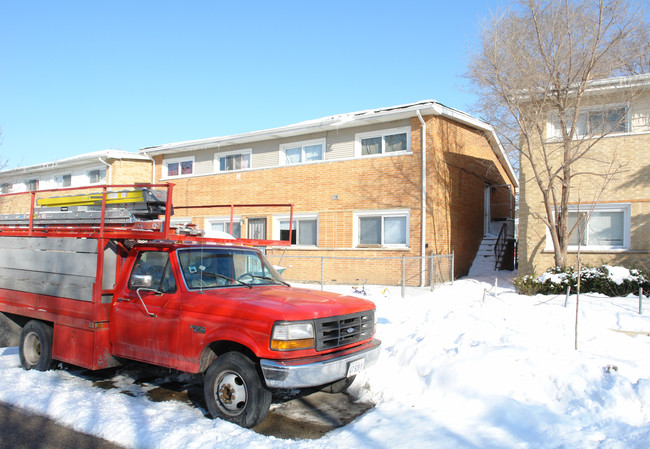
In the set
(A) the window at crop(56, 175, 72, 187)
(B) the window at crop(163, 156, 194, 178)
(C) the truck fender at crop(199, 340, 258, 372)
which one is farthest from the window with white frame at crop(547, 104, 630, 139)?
(A) the window at crop(56, 175, 72, 187)

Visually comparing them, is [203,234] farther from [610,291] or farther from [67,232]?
[610,291]

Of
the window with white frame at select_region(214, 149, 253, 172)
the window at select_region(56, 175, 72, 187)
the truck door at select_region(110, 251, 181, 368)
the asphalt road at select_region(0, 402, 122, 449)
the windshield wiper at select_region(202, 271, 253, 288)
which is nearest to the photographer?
the asphalt road at select_region(0, 402, 122, 449)

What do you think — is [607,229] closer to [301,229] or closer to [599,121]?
[599,121]

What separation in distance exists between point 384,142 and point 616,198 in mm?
6899

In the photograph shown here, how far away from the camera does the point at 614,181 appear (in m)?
13.3

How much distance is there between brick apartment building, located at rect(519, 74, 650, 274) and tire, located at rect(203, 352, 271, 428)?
11.5 m

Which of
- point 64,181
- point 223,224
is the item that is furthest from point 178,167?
point 64,181

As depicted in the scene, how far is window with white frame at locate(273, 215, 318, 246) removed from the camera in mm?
17062

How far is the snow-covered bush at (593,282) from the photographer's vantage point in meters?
11.6

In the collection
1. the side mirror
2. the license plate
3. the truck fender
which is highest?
the side mirror

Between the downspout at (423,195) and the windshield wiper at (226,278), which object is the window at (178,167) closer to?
the downspout at (423,195)

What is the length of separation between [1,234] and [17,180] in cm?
2469

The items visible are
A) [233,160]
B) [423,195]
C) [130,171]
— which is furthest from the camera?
[130,171]

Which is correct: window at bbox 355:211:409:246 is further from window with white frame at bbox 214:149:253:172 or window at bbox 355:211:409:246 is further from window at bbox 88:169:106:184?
window at bbox 88:169:106:184
